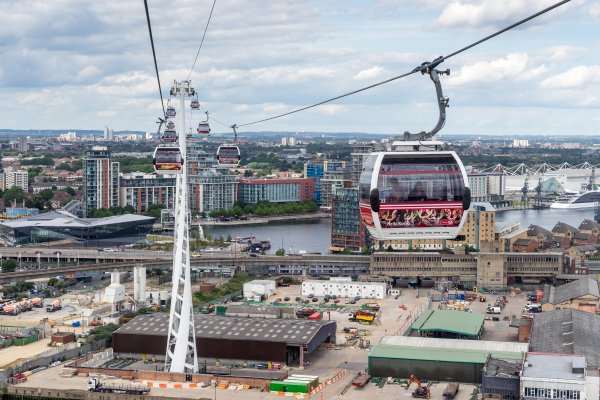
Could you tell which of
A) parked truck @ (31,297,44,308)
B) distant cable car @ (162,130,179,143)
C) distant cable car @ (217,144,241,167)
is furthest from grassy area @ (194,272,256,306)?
distant cable car @ (217,144,241,167)

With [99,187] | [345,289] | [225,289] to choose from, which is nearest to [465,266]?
[345,289]

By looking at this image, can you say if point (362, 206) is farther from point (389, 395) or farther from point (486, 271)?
point (486, 271)

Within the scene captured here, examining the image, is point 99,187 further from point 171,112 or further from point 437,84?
point 437,84

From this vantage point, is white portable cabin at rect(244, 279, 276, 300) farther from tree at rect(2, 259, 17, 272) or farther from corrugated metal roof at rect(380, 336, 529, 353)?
tree at rect(2, 259, 17, 272)

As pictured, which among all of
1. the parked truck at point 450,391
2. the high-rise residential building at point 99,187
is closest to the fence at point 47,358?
the parked truck at point 450,391

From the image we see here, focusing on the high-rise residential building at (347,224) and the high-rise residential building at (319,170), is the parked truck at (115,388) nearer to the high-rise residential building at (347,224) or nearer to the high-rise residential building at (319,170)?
the high-rise residential building at (347,224)

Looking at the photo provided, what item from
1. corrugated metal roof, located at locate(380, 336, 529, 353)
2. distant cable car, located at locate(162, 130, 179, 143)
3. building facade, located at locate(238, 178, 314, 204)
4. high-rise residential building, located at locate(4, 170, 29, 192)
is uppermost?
distant cable car, located at locate(162, 130, 179, 143)

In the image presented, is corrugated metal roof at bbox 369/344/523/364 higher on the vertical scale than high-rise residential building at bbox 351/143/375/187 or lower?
lower
